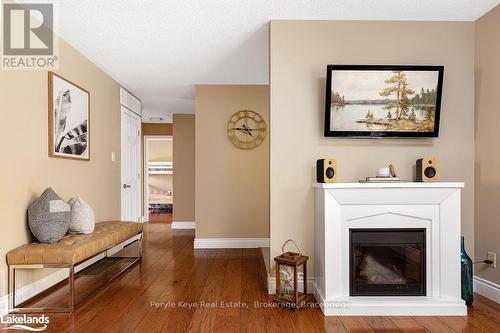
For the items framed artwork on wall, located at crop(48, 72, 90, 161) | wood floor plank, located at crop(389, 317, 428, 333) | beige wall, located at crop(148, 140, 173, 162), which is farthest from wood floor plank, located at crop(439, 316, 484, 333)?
beige wall, located at crop(148, 140, 173, 162)

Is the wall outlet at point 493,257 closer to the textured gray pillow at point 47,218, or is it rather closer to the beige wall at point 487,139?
the beige wall at point 487,139

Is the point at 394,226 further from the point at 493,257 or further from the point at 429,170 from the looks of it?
the point at 493,257

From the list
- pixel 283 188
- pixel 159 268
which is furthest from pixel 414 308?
pixel 159 268

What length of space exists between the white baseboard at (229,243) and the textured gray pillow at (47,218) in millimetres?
2395

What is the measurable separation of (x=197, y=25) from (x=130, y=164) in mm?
3094

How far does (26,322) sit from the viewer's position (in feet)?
7.59

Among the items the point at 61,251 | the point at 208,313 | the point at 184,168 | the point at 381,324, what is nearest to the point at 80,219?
the point at 61,251

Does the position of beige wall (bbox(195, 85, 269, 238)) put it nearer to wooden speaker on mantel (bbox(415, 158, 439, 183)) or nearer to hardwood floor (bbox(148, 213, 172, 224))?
wooden speaker on mantel (bbox(415, 158, 439, 183))

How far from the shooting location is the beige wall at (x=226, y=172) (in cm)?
498

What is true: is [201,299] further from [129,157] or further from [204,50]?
[129,157]

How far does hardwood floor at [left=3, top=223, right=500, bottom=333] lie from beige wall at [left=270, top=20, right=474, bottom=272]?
547mm

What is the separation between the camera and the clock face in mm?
4995

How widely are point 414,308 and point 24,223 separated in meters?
3.06

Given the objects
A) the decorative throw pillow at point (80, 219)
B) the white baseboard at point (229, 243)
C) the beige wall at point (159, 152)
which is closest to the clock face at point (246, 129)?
the white baseboard at point (229, 243)
